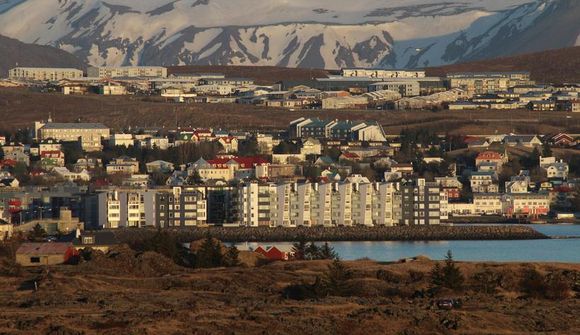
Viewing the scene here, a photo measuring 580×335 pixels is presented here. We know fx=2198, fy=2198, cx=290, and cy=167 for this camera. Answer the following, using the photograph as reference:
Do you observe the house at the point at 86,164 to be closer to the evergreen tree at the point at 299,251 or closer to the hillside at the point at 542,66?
the evergreen tree at the point at 299,251

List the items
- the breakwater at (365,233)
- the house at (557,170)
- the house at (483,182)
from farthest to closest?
the house at (557,170)
the house at (483,182)
the breakwater at (365,233)

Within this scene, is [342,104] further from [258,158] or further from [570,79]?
[258,158]

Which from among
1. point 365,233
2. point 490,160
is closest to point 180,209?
point 365,233

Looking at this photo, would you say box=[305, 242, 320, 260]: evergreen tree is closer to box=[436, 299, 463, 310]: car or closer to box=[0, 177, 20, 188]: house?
box=[436, 299, 463, 310]: car

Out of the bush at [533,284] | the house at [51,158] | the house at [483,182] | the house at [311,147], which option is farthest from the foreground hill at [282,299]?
the house at [311,147]

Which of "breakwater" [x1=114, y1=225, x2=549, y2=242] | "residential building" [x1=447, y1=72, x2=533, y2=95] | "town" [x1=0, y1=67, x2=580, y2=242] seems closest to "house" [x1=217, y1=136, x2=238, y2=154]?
"town" [x1=0, y1=67, x2=580, y2=242]

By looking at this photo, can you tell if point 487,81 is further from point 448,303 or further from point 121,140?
point 448,303
